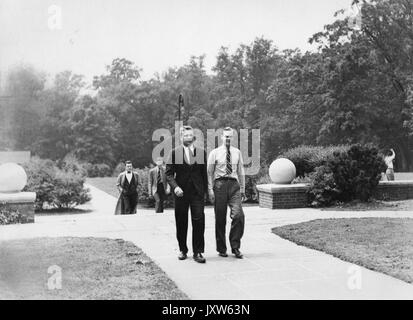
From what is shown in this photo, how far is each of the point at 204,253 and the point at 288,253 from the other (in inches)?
45.5

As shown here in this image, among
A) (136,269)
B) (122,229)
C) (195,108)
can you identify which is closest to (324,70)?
(195,108)

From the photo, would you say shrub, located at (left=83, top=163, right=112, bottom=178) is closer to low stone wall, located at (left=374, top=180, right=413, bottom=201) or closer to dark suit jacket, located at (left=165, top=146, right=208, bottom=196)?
low stone wall, located at (left=374, top=180, right=413, bottom=201)

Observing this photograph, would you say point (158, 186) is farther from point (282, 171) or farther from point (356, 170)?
point (356, 170)

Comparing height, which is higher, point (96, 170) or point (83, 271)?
point (96, 170)

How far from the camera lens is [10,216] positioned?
10414 mm

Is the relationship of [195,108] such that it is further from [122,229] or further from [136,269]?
[136,269]

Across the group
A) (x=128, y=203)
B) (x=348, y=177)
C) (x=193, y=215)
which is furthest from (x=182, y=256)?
(x=348, y=177)

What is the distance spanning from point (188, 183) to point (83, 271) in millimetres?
1716

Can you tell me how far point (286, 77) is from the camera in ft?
139

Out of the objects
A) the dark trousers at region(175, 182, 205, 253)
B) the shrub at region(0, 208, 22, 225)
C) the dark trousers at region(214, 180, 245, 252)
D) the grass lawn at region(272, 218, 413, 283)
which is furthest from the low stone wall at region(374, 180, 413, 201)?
the shrub at region(0, 208, 22, 225)

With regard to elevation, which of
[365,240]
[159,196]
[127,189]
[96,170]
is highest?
[96,170]

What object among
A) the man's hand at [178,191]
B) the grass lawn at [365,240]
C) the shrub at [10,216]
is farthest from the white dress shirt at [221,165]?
the shrub at [10,216]

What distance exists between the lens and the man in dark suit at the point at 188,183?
669 cm
